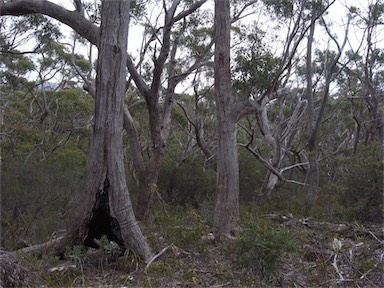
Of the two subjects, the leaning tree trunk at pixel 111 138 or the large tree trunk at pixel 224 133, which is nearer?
the leaning tree trunk at pixel 111 138

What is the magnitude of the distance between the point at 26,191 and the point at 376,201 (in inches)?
297

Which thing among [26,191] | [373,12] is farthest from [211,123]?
[26,191]

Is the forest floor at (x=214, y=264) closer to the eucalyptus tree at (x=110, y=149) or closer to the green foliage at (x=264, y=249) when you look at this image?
the green foliage at (x=264, y=249)

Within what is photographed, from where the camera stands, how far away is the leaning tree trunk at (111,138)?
23.0 ft

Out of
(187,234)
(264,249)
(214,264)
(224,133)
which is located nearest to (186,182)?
(224,133)

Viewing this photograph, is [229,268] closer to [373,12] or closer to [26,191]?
[26,191]

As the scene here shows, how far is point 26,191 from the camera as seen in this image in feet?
41.7

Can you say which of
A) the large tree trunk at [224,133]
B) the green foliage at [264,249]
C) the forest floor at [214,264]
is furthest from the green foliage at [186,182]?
the green foliage at [264,249]

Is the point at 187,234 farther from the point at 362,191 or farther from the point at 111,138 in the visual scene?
the point at 362,191

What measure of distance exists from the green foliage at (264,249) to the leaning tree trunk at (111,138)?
139cm

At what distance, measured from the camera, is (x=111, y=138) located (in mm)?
6988

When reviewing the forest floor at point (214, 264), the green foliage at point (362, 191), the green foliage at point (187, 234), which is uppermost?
the green foliage at point (362, 191)

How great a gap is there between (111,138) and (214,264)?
2.03 m

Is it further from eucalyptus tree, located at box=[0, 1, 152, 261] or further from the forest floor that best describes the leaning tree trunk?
the forest floor
